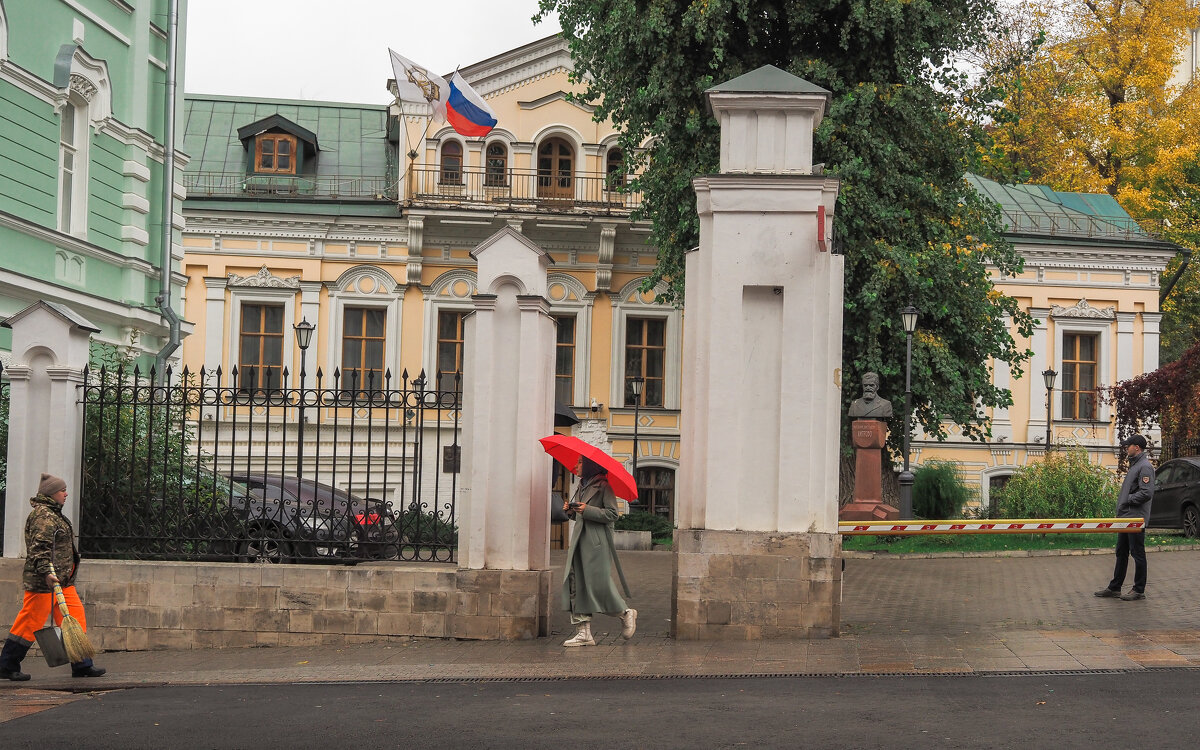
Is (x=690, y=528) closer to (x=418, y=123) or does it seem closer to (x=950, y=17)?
(x=950, y=17)

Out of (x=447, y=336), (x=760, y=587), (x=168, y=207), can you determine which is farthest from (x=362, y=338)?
(x=760, y=587)

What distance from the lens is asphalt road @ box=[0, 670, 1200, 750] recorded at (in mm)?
7652

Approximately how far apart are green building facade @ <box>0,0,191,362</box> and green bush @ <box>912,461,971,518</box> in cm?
1602

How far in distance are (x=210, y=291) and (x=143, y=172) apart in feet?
33.4

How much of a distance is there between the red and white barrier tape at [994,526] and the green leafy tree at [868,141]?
7231mm

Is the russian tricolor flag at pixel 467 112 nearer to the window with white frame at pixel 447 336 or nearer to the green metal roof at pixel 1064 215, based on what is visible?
the window with white frame at pixel 447 336

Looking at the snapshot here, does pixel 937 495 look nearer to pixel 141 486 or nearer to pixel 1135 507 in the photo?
pixel 1135 507

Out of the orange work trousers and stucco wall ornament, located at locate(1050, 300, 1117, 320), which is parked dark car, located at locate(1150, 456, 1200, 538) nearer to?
stucco wall ornament, located at locate(1050, 300, 1117, 320)

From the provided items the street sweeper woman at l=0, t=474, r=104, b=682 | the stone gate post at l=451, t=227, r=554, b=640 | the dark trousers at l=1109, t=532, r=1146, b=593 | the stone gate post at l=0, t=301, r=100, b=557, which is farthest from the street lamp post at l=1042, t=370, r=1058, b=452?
the street sweeper woman at l=0, t=474, r=104, b=682

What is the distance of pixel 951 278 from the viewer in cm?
2338

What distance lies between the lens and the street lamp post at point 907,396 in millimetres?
22656

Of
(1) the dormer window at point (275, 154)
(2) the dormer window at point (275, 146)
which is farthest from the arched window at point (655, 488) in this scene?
(1) the dormer window at point (275, 154)

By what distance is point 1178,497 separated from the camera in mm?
24453

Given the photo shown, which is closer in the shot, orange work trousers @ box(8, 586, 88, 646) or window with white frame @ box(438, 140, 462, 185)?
orange work trousers @ box(8, 586, 88, 646)
